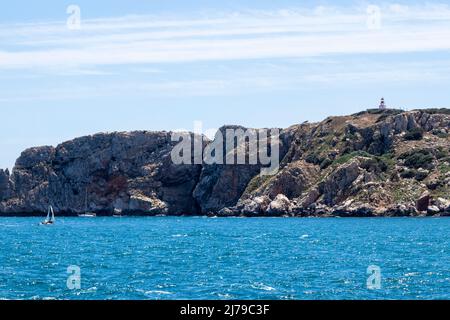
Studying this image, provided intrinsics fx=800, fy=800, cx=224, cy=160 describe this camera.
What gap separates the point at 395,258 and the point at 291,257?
369 inches

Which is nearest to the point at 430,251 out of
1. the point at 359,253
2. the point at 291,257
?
the point at 359,253

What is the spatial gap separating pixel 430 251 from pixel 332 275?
93.9 feet
